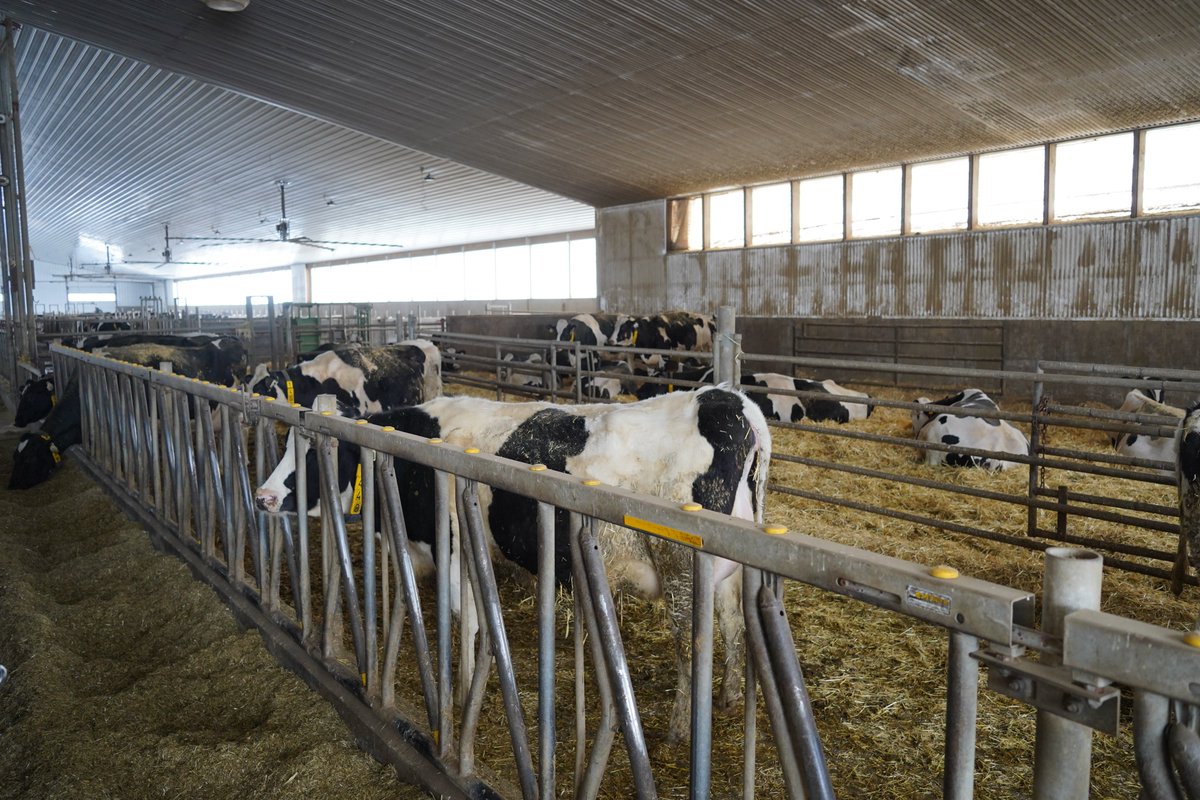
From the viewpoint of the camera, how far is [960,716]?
1.40 meters

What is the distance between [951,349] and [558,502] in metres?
15.4

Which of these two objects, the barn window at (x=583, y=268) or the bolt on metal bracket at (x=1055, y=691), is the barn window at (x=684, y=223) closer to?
the barn window at (x=583, y=268)

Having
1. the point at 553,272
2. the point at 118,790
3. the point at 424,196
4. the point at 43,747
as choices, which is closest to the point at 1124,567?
the point at 118,790

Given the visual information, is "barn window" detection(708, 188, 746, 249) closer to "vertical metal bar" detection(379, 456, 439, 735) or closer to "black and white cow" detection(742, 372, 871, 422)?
"black and white cow" detection(742, 372, 871, 422)

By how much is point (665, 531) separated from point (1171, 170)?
49.4 ft

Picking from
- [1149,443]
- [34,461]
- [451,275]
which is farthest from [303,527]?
[451,275]

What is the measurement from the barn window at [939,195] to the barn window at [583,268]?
17545 mm

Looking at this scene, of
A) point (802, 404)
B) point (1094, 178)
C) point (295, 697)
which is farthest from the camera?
point (1094, 178)

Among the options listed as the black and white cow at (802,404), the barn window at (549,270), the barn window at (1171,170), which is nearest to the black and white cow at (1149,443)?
the black and white cow at (802,404)

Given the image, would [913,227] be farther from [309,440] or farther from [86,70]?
[86,70]

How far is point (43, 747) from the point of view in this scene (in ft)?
10.6

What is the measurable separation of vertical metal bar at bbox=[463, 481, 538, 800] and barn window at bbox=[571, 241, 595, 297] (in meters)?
30.5

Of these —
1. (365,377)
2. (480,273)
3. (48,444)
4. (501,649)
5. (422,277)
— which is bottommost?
(48,444)

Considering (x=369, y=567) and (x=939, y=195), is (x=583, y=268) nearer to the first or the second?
(x=939, y=195)
